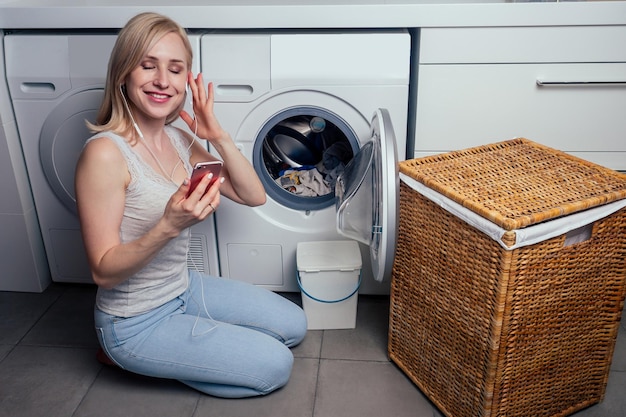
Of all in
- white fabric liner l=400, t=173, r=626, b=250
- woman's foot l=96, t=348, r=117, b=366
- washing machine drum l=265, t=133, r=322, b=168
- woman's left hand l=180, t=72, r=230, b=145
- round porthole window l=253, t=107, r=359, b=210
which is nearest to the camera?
white fabric liner l=400, t=173, r=626, b=250

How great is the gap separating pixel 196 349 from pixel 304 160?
852 millimetres

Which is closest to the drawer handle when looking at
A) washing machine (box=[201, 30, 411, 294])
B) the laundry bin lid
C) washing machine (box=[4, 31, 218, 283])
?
washing machine (box=[201, 30, 411, 294])

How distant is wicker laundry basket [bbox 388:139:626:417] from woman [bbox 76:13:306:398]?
1.50 feet

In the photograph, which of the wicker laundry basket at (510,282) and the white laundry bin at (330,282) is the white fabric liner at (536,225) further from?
the white laundry bin at (330,282)

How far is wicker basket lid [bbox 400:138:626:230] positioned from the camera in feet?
4.54

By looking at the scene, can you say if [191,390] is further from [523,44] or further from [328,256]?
[523,44]

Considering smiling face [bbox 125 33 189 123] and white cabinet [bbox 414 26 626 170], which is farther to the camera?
white cabinet [bbox 414 26 626 170]

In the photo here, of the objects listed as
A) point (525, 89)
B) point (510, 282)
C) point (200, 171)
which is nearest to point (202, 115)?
point (200, 171)

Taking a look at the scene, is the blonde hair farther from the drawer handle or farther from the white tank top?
the drawer handle

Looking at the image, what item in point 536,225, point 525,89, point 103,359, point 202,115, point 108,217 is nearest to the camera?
point 536,225

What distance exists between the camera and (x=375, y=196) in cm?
167

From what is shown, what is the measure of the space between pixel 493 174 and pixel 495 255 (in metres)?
0.28

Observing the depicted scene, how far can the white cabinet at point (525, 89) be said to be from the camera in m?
1.92

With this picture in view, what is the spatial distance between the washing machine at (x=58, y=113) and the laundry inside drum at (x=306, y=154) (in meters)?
0.33
